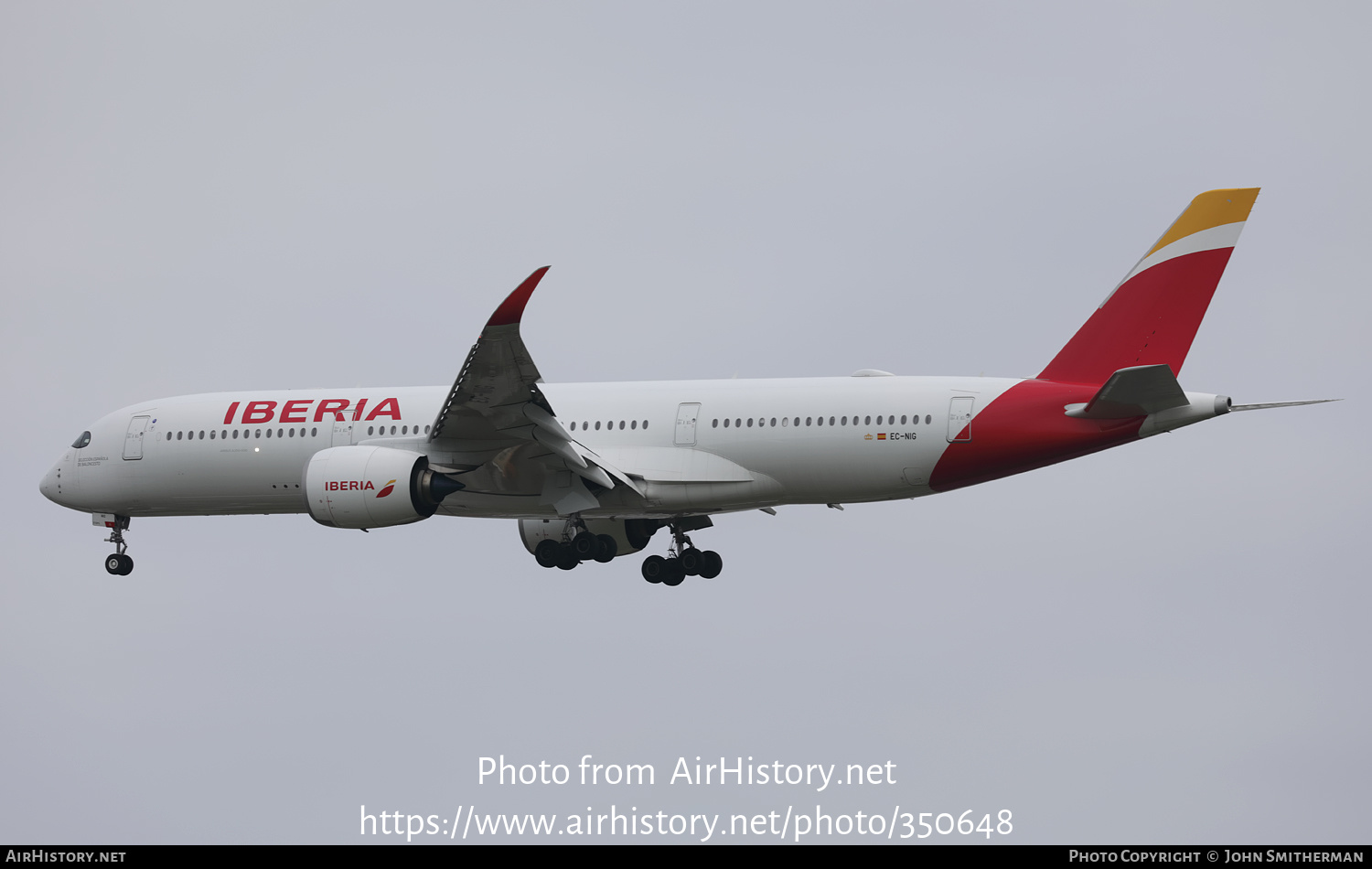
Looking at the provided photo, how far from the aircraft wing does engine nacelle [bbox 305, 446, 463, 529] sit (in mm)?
802

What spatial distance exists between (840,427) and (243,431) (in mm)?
12315

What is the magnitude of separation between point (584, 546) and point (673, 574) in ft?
7.92

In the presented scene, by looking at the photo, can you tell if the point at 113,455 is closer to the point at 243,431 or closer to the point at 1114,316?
the point at 243,431

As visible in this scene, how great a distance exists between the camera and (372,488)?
1160 inches

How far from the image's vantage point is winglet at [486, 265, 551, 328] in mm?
26828

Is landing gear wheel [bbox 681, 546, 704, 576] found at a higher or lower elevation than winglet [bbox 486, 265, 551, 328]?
lower

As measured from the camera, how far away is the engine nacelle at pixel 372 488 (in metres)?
29.5

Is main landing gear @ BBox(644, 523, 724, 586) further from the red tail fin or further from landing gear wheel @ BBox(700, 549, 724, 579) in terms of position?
the red tail fin

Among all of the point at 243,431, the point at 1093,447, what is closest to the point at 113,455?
the point at 243,431

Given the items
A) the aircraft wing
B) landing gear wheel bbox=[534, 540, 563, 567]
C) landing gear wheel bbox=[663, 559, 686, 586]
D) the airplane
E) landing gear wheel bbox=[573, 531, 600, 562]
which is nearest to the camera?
the aircraft wing

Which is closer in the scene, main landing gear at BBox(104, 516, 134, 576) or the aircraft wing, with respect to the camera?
the aircraft wing

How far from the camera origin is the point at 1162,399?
89.8 feet

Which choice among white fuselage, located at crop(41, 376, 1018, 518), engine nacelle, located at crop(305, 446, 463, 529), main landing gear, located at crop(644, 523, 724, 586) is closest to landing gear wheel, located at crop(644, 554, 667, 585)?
main landing gear, located at crop(644, 523, 724, 586)

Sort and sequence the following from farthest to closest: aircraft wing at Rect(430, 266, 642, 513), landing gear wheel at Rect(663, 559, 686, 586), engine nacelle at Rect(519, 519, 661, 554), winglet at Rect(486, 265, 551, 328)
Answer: engine nacelle at Rect(519, 519, 661, 554)
landing gear wheel at Rect(663, 559, 686, 586)
aircraft wing at Rect(430, 266, 642, 513)
winglet at Rect(486, 265, 551, 328)
